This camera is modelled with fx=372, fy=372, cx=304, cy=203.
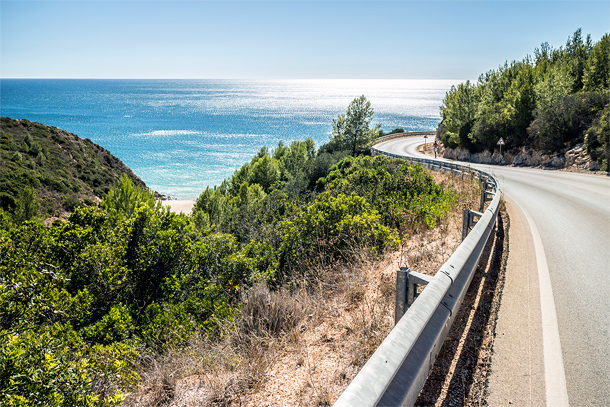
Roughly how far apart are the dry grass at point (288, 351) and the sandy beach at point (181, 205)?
1789 inches

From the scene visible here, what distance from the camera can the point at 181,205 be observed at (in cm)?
5231

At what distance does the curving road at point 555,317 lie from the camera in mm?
2984

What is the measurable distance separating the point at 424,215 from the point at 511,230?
7.15ft

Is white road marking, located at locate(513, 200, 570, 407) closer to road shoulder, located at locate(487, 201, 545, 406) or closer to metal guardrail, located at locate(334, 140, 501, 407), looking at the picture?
road shoulder, located at locate(487, 201, 545, 406)

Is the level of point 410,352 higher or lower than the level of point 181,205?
higher

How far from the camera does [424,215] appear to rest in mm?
8609

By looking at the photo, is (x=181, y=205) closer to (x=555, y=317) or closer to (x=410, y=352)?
(x=555, y=317)

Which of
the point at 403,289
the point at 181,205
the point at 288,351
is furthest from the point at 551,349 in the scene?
the point at 181,205

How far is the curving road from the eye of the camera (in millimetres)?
2984

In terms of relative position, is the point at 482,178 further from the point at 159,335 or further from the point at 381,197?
the point at 159,335

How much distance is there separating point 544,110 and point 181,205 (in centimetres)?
4369

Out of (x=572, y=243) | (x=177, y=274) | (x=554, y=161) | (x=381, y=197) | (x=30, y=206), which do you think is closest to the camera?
(x=572, y=243)

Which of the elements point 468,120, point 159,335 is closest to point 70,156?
point 468,120

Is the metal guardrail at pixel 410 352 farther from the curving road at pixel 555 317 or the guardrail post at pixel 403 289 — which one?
the curving road at pixel 555 317
